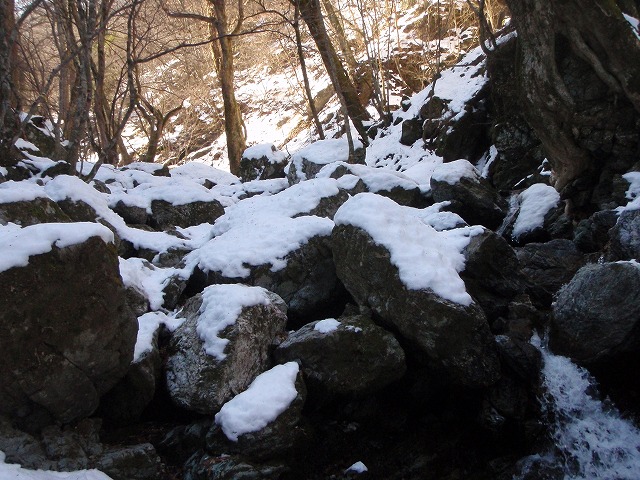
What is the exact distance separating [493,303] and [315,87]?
19177 millimetres

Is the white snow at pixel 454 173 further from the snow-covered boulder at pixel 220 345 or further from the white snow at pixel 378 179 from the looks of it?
the snow-covered boulder at pixel 220 345

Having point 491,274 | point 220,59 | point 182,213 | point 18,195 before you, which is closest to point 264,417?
point 491,274

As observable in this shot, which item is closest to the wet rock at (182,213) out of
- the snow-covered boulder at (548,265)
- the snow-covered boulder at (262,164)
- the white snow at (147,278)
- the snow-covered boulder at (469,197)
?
the white snow at (147,278)

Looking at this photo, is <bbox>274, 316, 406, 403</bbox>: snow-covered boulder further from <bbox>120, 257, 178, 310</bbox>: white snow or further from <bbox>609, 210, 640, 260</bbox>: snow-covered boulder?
<bbox>609, 210, 640, 260</bbox>: snow-covered boulder

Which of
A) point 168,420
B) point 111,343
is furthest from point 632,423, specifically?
point 111,343

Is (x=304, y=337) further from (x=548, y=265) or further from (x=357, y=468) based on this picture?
(x=548, y=265)

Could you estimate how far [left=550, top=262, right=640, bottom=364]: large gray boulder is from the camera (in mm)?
4805

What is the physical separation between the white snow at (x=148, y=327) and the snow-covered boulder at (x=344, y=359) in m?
1.26

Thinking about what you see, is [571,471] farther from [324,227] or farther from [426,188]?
[426,188]

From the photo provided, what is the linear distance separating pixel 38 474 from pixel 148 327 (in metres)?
1.90

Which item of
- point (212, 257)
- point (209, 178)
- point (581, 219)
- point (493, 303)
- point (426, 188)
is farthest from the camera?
point (209, 178)

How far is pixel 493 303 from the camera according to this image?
19.6 ft

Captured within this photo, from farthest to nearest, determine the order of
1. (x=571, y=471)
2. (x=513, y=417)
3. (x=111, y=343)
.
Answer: (x=513, y=417)
(x=571, y=471)
(x=111, y=343)

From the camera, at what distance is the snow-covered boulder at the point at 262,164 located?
48.8ft
